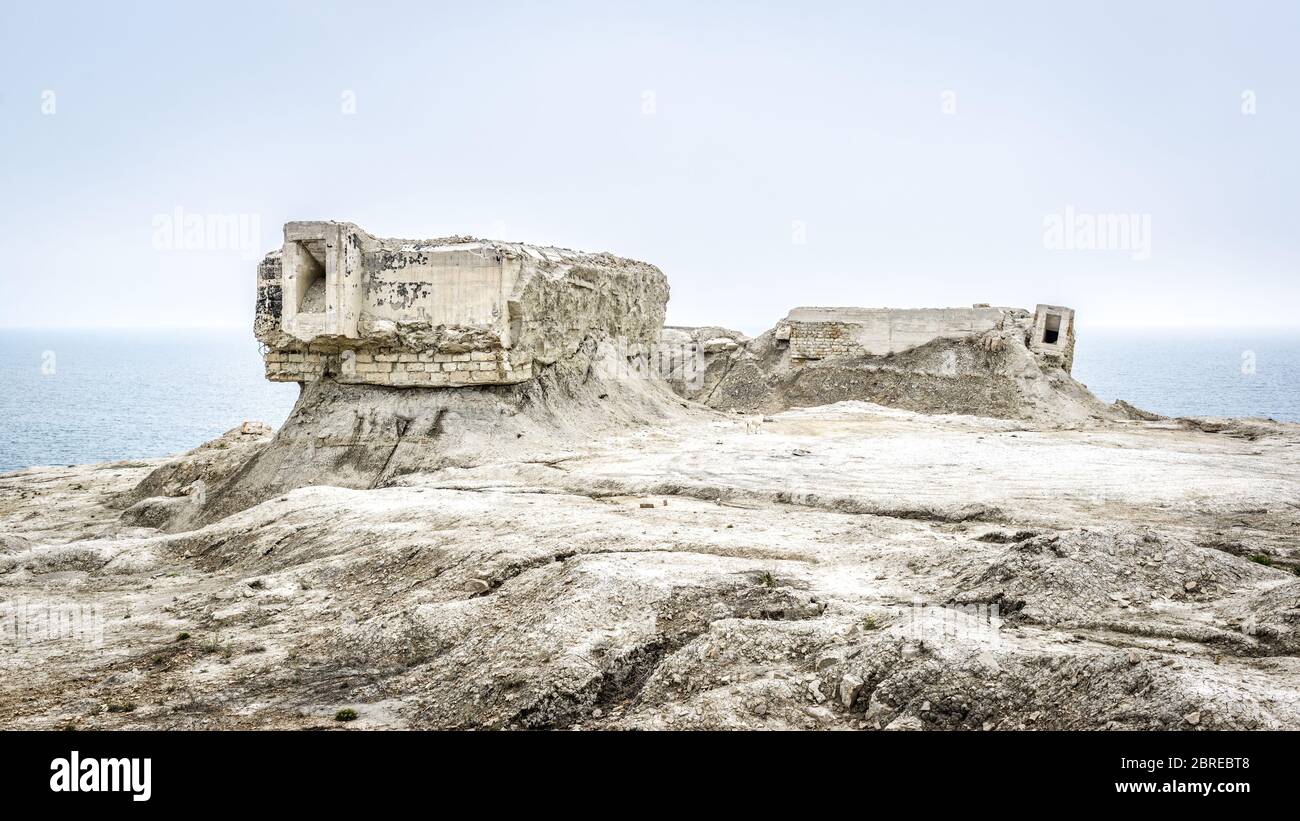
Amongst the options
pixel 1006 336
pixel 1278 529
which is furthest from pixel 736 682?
pixel 1006 336

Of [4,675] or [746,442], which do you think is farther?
[746,442]

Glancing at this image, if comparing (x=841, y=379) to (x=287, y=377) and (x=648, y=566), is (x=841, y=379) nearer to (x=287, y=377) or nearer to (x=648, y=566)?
(x=287, y=377)

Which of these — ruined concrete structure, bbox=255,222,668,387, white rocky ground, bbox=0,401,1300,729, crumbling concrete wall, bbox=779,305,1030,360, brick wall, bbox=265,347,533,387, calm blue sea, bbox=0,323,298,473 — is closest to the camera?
white rocky ground, bbox=0,401,1300,729

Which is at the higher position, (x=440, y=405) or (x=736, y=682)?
(x=440, y=405)

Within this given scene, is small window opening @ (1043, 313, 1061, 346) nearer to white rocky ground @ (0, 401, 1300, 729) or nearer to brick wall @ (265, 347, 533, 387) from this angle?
white rocky ground @ (0, 401, 1300, 729)

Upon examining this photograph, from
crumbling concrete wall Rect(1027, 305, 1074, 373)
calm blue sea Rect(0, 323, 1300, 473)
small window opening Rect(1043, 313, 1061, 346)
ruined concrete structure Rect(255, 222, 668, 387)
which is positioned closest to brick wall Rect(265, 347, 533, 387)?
ruined concrete structure Rect(255, 222, 668, 387)

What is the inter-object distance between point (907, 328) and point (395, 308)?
17.1 metres

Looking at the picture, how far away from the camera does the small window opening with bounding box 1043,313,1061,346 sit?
26.6 m

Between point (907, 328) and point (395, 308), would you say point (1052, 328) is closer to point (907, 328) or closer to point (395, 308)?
point (907, 328)

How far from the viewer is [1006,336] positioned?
25.8 m

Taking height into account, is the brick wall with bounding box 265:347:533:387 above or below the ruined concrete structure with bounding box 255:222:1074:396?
below

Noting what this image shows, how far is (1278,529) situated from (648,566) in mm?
5049

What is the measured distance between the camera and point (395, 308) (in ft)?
44.1

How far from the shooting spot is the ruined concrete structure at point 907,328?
26.4m
